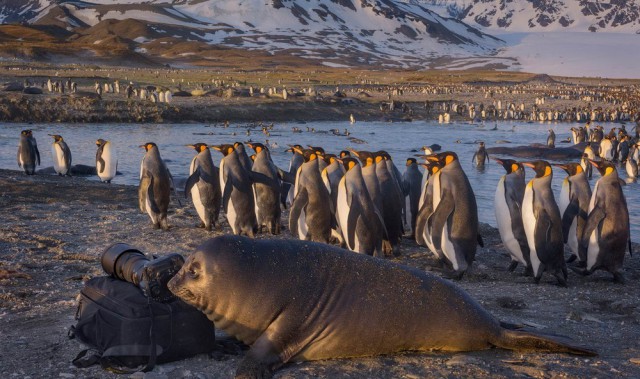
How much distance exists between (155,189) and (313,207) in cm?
224

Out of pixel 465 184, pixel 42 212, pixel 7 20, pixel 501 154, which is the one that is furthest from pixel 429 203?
pixel 7 20

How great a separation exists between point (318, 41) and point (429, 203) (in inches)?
5079

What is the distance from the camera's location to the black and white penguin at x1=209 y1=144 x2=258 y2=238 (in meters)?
9.19

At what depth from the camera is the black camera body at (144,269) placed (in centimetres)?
414

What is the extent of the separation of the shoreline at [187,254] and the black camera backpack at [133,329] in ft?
0.28

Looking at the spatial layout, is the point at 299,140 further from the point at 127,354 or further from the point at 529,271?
the point at 127,354

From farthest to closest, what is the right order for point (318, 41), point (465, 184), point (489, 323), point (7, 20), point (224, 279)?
point (7, 20), point (318, 41), point (465, 184), point (489, 323), point (224, 279)

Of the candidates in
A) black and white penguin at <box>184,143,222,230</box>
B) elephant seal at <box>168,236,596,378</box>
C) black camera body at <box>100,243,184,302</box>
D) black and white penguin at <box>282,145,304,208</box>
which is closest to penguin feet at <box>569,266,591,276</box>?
elephant seal at <box>168,236,596,378</box>

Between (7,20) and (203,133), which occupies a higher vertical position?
(7,20)

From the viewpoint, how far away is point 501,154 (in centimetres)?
2214

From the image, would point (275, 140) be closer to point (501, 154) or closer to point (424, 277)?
point (501, 154)

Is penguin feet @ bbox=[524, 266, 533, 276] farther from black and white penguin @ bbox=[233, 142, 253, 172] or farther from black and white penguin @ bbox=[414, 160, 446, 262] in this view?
black and white penguin @ bbox=[233, 142, 253, 172]

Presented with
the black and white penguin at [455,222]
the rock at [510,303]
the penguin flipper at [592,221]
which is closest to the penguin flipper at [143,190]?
the black and white penguin at [455,222]

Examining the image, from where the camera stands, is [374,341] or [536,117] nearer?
[374,341]
